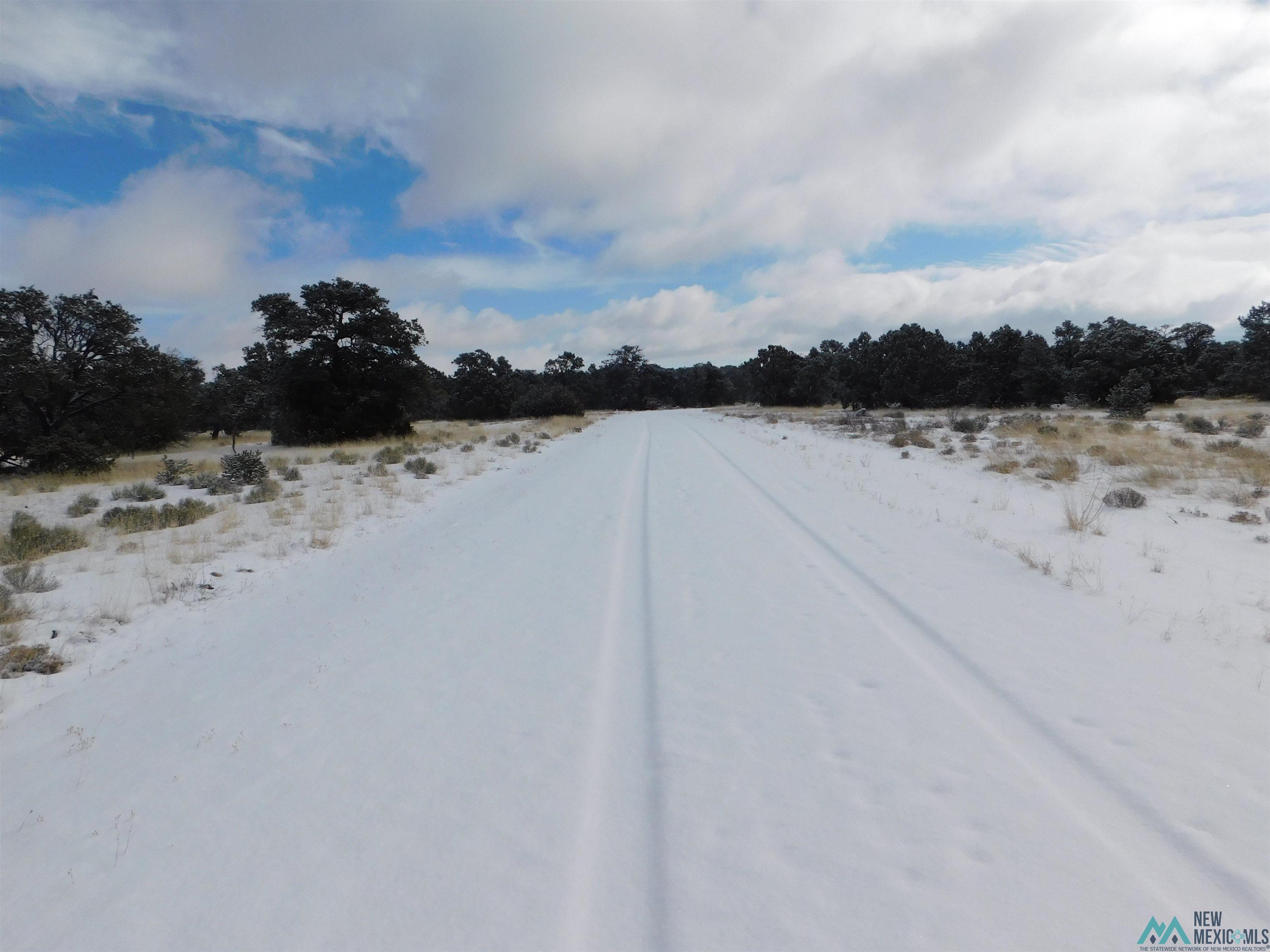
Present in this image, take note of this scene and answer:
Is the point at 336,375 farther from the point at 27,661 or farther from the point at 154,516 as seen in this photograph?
the point at 27,661

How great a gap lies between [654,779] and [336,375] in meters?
32.0

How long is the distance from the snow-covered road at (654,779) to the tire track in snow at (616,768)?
0.02m

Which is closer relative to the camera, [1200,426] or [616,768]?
[616,768]

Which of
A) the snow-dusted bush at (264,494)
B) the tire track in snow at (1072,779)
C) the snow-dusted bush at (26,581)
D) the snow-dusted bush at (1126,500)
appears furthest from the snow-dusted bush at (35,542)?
the snow-dusted bush at (1126,500)

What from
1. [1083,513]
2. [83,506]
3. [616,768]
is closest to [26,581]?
[83,506]

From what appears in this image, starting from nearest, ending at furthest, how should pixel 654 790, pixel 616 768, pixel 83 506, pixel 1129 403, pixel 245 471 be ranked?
pixel 654 790 < pixel 616 768 < pixel 83 506 < pixel 245 471 < pixel 1129 403

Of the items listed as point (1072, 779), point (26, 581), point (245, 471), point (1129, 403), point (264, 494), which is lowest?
point (1072, 779)

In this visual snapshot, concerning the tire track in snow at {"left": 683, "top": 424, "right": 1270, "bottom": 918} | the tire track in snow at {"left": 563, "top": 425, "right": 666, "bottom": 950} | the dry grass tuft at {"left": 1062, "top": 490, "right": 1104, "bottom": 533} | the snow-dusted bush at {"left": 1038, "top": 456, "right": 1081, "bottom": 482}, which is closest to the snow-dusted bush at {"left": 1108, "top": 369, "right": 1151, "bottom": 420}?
the snow-dusted bush at {"left": 1038, "top": 456, "right": 1081, "bottom": 482}

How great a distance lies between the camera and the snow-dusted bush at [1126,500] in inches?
340

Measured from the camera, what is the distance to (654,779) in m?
3.03

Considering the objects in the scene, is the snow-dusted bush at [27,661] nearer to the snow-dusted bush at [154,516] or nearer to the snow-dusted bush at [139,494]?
the snow-dusted bush at [154,516]

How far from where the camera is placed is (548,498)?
12.3 m

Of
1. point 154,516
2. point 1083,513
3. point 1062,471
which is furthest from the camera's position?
point 1062,471

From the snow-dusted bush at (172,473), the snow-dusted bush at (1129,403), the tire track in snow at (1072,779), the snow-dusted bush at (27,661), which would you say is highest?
the snow-dusted bush at (1129,403)
